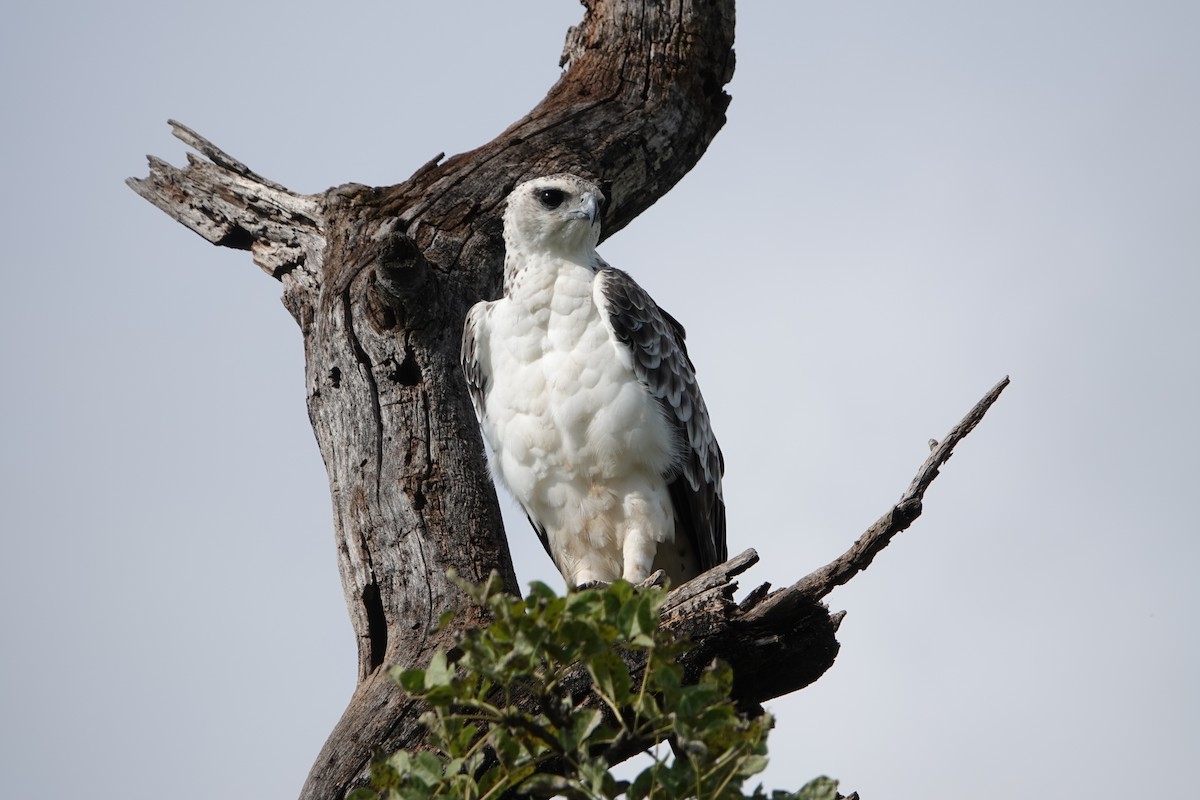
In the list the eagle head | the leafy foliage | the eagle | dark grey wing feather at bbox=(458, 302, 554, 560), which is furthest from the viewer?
the eagle head

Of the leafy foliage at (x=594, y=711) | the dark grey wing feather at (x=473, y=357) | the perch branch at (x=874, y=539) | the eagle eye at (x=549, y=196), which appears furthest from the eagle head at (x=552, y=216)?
the leafy foliage at (x=594, y=711)

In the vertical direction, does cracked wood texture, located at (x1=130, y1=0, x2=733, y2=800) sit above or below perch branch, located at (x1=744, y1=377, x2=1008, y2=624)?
above

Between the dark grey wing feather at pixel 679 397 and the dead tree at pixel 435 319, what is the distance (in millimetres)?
892

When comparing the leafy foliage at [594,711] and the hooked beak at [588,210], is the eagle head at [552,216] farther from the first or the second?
the leafy foliage at [594,711]

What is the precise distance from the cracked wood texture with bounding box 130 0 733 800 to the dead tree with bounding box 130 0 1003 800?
10 millimetres

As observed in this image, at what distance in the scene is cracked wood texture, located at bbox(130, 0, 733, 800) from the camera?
19.4ft

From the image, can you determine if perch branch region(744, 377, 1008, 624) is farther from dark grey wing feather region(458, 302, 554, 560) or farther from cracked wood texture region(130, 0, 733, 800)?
dark grey wing feather region(458, 302, 554, 560)

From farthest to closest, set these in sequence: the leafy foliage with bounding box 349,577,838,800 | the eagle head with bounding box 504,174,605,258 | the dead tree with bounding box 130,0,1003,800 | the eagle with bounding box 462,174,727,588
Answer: the eagle head with bounding box 504,174,605,258 → the eagle with bounding box 462,174,727,588 → the dead tree with bounding box 130,0,1003,800 → the leafy foliage with bounding box 349,577,838,800

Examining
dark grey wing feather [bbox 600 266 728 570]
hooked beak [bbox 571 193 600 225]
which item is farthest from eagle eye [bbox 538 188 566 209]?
dark grey wing feather [bbox 600 266 728 570]

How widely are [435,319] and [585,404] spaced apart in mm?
882

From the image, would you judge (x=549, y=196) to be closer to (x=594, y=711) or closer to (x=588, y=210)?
(x=588, y=210)

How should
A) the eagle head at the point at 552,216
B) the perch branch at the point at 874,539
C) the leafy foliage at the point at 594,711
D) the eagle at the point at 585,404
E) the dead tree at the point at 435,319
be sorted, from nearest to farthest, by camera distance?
the leafy foliage at the point at 594,711 → the perch branch at the point at 874,539 → the dead tree at the point at 435,319 → the eagle at the point at 585,404 → the eagle head at the point at 552,216

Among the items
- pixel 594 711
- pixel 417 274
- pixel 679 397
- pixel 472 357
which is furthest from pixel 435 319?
pixel 594 711

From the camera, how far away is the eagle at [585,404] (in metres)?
6.71
